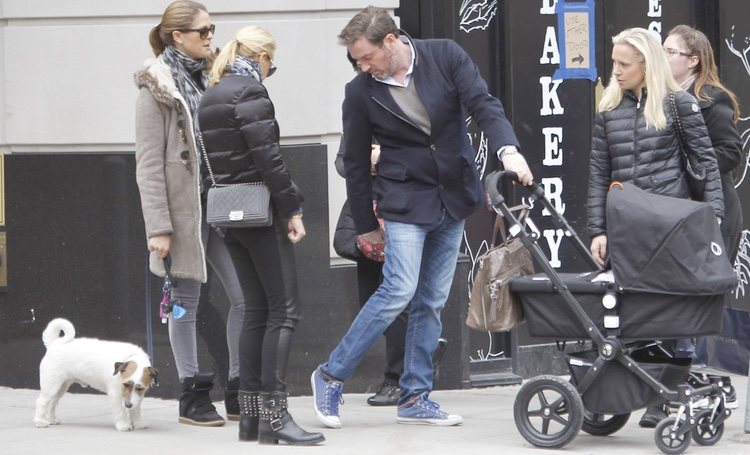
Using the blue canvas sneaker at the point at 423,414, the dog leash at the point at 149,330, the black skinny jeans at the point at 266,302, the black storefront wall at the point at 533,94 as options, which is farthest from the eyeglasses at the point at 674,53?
the dog leash at the point at 149,330

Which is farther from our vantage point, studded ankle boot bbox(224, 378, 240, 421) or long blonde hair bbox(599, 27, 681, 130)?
studded ankle boot bbox(224, 378, 240, 421)

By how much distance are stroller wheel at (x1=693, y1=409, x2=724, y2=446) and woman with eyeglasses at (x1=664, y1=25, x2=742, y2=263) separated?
1.06m

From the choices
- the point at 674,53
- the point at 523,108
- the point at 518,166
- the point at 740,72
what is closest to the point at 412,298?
the point at 518,166

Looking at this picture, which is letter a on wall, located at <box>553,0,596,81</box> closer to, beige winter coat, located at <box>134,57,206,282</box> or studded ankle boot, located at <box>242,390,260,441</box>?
beige winter coat, located at <box>134,57,206,282</box>

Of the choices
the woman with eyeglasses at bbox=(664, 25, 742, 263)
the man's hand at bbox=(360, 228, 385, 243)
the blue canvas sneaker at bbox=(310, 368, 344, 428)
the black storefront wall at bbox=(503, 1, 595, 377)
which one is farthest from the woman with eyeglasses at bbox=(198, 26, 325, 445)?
the black storefront wall at bbox=(503, 1, 595, 377)

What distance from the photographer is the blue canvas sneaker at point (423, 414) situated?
657 cm

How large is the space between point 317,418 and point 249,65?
1.73m

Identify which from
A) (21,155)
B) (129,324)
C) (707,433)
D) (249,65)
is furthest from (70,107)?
(707,433)

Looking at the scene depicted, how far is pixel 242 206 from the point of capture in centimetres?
590

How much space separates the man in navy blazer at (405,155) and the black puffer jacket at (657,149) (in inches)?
22.6

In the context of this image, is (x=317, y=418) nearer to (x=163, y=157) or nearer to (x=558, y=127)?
(x=163, y=157)

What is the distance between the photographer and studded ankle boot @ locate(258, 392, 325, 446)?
6.01 m

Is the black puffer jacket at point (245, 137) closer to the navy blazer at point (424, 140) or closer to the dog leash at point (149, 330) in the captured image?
the navy blazer at point (424, 140)

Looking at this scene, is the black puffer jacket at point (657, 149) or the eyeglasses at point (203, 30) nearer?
the black puffer jacket at point (657, 149)
